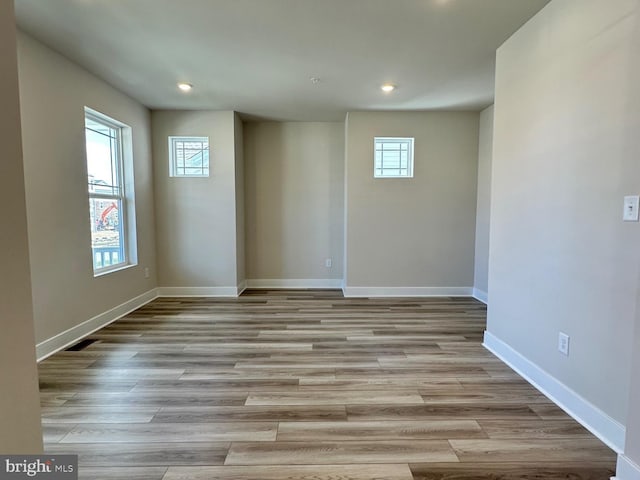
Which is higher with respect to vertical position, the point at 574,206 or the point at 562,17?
the point at 562,17

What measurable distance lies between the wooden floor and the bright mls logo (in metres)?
0.08

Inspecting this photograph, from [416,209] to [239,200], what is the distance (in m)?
2.61

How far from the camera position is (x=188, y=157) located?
4.63 meters

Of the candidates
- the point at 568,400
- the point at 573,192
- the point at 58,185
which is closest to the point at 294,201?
the point at 58,185

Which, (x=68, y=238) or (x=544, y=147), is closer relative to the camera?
(x=544, y=147)

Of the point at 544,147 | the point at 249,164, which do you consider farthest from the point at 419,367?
the point at 249,164

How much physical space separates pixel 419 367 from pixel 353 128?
3.28m

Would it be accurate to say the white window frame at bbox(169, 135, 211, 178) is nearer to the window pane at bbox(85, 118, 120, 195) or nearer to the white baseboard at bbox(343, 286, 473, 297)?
the window pane at bbox(85, 118, 120, 195)

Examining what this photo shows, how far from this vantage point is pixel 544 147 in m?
2.15

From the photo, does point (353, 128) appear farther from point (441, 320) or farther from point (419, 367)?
point (419, 367)

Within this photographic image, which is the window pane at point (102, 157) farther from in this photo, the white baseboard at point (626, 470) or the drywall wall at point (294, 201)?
the white baseboard at point (626, 470)

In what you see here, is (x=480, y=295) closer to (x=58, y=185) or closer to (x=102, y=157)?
(x=58, y=185)

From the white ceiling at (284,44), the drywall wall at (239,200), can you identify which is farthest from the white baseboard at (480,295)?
the drywall wall at (239,200)

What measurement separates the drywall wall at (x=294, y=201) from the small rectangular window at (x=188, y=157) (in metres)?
0.72
